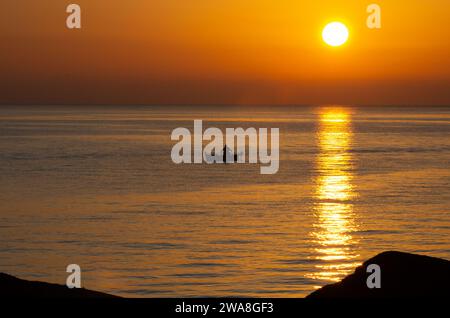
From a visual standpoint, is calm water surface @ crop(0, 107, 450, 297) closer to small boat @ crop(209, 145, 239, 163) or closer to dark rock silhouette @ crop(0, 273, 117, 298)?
small boat @ crop(209, 145, 239, 163)

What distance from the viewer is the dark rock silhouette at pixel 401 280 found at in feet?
38.5

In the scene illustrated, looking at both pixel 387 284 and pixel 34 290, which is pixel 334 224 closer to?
pixel 387 284

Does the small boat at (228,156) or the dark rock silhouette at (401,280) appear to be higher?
the small boat at (228,156)

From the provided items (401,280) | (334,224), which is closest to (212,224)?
(334,224)

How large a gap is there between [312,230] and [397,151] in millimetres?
72290

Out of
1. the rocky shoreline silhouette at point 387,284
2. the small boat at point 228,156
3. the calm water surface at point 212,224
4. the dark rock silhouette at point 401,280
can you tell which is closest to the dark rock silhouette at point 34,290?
the rocky shoreline silhouette at point 387,284

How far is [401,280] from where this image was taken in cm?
1223

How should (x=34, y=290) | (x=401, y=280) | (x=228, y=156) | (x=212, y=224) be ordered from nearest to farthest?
1. (x=34, y=290)
2. (x=401, y=280)
3. (x=212, y=224)
4. (x=228, y=156)

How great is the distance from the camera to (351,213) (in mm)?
42375

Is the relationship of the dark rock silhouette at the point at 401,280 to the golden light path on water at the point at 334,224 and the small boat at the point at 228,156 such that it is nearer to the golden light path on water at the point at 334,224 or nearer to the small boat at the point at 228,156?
the golden light path on water at the point at 334,224

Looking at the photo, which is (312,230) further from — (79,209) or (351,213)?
(79,209)

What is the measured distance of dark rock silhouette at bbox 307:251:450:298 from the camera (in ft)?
38.5

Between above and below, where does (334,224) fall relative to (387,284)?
above

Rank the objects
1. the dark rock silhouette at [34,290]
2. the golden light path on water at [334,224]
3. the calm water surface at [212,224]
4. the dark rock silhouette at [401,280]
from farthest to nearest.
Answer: the golden light path on water at [334,224] < the calm water surface at [212,224] < the dark rock silhouette at [401,280] < the dark rock silhouette at [34,290]
